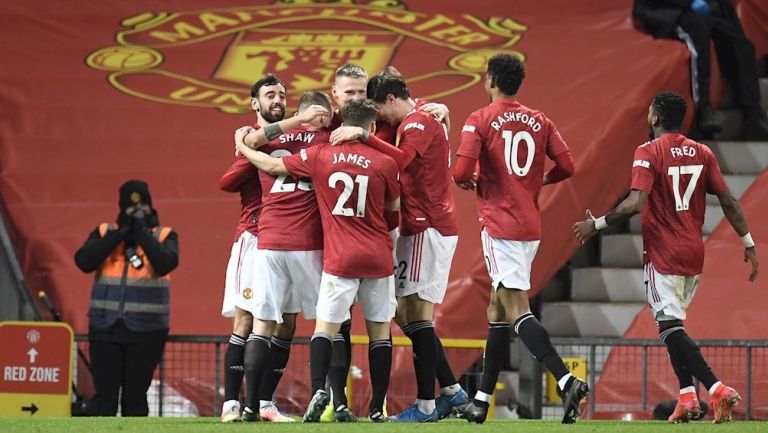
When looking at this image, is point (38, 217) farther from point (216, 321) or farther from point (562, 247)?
point (562, 247)

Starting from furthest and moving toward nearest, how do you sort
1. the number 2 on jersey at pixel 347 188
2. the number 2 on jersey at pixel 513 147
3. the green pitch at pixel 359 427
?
the number 2 on jersey at pixel 513 147
the number 2 on jersey at pixel 347 188
the green pitch at pixel 359 427

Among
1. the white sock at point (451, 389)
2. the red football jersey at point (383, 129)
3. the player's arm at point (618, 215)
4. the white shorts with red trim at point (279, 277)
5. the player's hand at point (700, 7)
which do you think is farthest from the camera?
the player's hand at point (700, 7)

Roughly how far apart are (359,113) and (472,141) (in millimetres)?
591

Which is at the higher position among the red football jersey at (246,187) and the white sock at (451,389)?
the red football jersey at (246,187)

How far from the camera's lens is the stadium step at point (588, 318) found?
13.0 metres

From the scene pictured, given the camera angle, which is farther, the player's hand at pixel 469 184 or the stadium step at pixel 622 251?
the stadium step at pixel 622 251

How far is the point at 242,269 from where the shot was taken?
30.0ft

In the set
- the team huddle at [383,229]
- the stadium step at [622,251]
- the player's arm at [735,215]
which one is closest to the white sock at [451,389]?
the team huddle at [383,229]

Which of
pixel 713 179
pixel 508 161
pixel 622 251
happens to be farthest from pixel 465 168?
pixel 622 251

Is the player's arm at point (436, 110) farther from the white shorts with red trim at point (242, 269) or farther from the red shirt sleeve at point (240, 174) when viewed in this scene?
the white shorts with red trim at point (242, 269)

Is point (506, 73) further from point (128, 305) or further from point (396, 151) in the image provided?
point (128, 305)

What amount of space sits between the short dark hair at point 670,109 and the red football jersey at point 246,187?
2179mm

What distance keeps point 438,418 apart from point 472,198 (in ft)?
12.9

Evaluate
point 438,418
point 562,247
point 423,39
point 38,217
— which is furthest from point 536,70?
point 438,418
